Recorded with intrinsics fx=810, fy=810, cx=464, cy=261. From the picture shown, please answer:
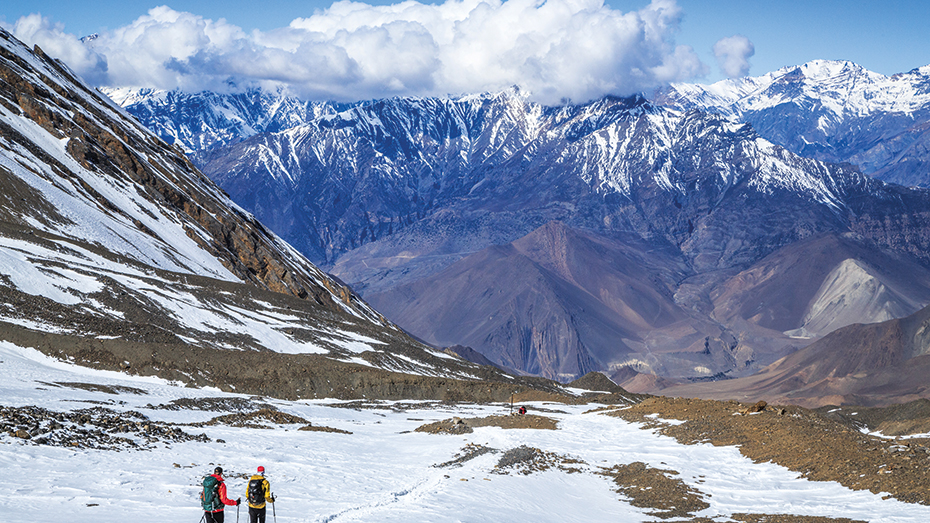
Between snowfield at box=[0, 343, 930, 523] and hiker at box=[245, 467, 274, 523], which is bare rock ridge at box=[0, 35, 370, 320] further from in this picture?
hiker at box=[245, 467, 274, 523]

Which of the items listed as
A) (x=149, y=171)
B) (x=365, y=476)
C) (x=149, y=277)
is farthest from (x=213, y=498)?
(x=149, y=171)

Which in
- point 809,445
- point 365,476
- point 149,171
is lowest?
point 809,445

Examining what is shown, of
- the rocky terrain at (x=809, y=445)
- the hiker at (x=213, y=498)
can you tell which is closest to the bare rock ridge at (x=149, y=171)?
the rocky terrain at (x=809, y=445)

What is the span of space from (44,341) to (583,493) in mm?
36922

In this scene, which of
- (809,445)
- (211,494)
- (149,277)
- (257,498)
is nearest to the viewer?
(211,494)

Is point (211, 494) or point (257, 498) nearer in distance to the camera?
point (211, 494)

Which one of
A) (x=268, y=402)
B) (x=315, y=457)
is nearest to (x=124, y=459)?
(x=315, y=457)

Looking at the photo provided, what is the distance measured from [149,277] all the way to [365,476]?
2140 inches

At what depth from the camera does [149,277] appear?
247 ft

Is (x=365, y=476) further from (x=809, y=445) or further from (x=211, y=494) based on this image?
(x=809, y=445)

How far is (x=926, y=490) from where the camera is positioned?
22750 millimetres

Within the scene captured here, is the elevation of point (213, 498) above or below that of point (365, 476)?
above

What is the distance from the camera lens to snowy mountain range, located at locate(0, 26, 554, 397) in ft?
186

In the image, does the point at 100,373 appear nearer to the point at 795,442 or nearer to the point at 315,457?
the point at 315,457
